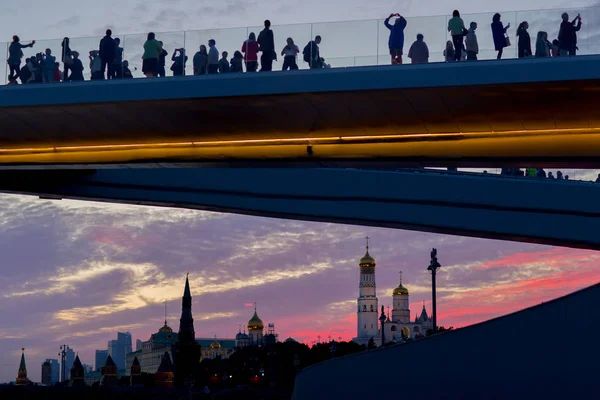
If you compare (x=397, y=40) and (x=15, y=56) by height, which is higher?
(x=15, y=56)

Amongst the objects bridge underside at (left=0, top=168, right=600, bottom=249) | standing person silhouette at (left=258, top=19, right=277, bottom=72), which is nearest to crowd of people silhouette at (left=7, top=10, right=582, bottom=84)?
standing person silhouette at (left=258, top=19, right=277, bottom=72)

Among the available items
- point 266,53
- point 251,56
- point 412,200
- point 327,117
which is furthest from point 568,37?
point 412,200

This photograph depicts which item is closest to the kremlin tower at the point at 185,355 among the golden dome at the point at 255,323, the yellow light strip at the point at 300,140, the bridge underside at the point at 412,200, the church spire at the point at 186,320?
the church spire at the point at 186,320

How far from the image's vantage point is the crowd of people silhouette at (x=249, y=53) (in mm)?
17625

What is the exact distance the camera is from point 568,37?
17.3m

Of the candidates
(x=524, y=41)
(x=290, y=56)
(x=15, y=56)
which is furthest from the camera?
(x=15, y=56)

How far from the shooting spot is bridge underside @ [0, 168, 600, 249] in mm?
31172

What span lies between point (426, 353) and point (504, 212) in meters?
14.0

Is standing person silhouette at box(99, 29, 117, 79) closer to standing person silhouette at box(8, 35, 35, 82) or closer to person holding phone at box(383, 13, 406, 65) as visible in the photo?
standing person silhouette at box(8, 35, 35, 82)

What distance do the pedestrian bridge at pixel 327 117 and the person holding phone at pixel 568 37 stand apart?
0.96 feet

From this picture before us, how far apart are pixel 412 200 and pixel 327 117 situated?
12456 mm

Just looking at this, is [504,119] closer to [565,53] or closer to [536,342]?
[565,53]

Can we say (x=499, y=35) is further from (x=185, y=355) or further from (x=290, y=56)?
(x=185, y=355)

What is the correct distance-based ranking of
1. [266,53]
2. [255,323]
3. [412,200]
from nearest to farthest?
[266,53] < [412,200] < [255,323]
